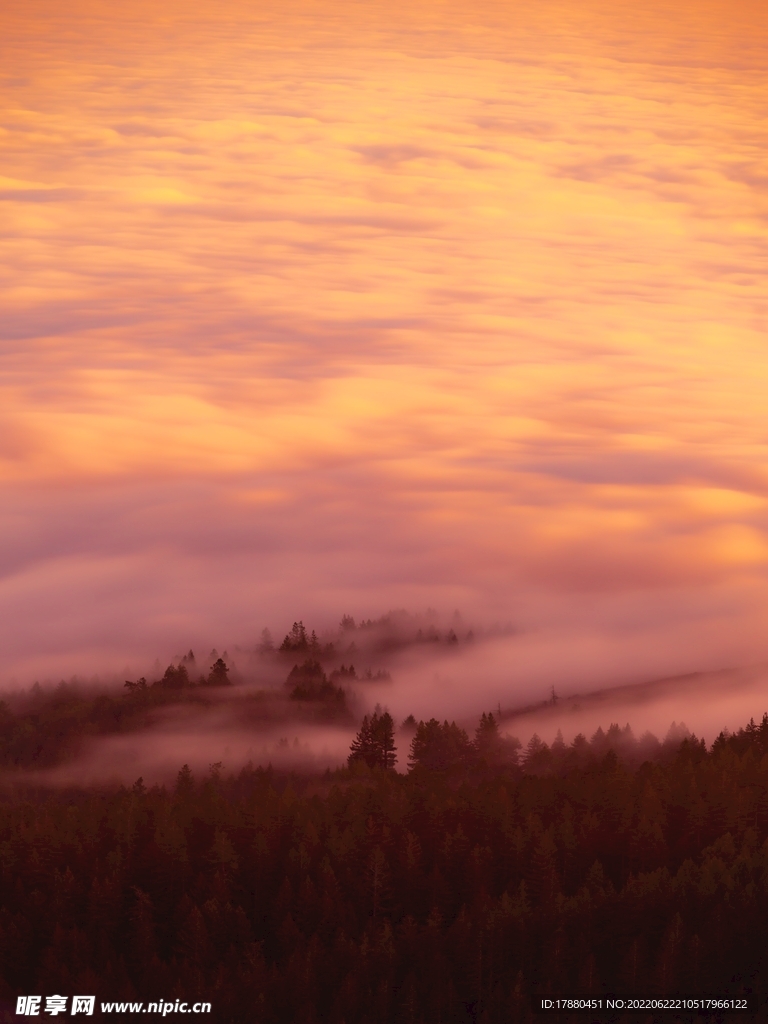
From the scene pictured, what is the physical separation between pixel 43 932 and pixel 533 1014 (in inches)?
1949

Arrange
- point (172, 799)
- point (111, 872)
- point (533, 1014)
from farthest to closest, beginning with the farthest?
point (172, 799), point (111, 872), point (533, 1014)

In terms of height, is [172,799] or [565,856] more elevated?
[172,799]

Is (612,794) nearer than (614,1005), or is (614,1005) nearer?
(614,1005)

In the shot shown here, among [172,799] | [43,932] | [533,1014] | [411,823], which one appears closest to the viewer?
[533,1014]

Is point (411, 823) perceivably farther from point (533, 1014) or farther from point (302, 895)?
point (533, 1014)

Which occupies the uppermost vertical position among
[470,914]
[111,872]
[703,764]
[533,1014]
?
[703,764]

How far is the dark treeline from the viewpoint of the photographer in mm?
116062

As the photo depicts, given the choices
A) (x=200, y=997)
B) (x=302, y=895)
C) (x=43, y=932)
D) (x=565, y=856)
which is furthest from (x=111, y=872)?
(x=565, y=856)

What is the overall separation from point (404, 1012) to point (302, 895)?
A: 84.7ft

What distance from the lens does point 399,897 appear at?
141 m

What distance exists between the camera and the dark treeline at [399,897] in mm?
116062

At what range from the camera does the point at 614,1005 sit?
113 meters

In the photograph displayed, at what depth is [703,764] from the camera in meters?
179

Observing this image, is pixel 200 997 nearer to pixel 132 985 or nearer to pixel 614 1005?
pixel 132 985
